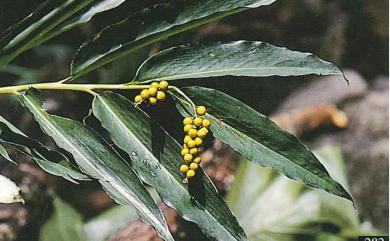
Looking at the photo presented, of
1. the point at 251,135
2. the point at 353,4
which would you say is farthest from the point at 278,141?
the point at 353,4

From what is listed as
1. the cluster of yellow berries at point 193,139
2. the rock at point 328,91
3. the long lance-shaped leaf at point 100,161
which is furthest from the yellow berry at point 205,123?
the rock at point 328,91

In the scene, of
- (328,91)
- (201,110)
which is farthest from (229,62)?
(328,91)

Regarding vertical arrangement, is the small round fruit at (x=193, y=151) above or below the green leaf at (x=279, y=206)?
above

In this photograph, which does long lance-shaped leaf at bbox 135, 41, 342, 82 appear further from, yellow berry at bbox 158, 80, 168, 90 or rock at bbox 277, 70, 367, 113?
rock at bbox 277, 70, 367, 113

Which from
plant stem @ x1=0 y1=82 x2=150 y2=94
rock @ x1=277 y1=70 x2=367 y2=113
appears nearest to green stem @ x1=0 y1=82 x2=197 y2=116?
plant stem @ x1=0 y1=82 x2=150 y2=94

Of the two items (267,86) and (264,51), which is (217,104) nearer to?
(264,51)

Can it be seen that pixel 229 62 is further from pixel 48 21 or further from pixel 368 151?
pixel 368 151

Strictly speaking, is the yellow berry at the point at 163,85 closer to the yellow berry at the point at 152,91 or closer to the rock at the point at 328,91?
the yellow berry at the point at 152,91
